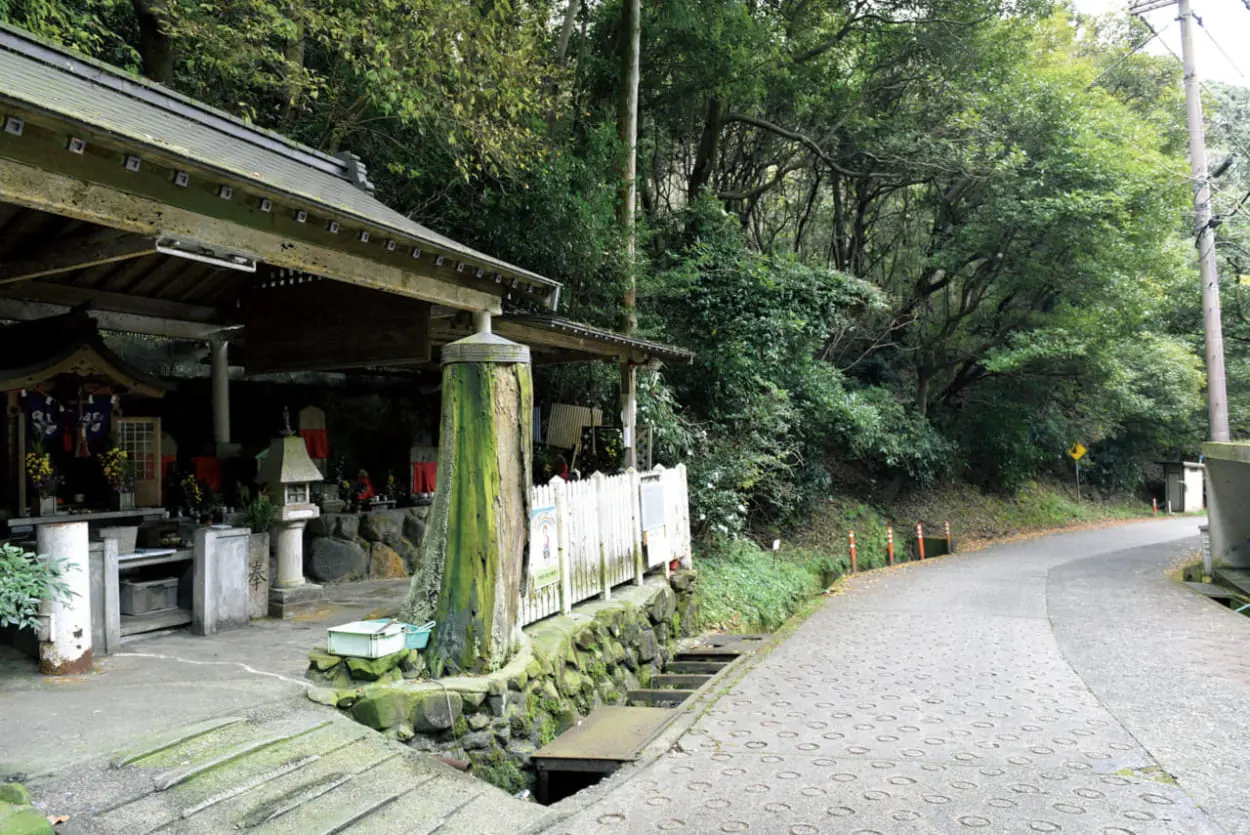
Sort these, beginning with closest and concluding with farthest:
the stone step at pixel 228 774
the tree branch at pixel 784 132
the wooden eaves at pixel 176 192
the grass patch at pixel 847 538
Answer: the stone step at pixel 228 774
the wooden eaves at pixel 176 192
the grass patch at pixel 847 538
the tree branch at pixel 784 132

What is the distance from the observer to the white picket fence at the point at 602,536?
800cm

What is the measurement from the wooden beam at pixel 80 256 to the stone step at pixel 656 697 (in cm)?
611

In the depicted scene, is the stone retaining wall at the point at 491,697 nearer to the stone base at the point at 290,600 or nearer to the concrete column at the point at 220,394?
the stone base at the point at 290,600

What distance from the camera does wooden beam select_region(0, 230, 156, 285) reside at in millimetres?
5344

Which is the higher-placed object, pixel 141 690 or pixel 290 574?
pixel 290 574

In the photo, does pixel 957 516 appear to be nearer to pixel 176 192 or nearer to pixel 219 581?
pixel 219 581

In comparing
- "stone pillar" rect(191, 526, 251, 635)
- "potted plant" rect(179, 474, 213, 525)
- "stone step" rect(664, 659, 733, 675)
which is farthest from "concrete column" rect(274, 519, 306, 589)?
"stone step" rect(664, 659, 733, 675)

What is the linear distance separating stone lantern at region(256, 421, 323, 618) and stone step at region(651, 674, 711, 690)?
12.7 feet

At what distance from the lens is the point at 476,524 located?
6.12 metres

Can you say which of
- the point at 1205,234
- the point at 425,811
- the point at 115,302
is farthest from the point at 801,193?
the point at 425,811

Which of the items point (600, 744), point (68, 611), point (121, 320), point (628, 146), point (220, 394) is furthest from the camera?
point (628, 146)


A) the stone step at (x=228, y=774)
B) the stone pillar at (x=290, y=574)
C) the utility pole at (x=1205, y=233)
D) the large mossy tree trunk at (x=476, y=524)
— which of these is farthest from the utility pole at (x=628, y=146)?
the utility pole at (x=1205, y=233)

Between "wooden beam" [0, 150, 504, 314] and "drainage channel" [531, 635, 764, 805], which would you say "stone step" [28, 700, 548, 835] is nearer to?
"drainage channel" [531, 635, 764, 805]

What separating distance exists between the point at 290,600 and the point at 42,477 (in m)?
2.60
